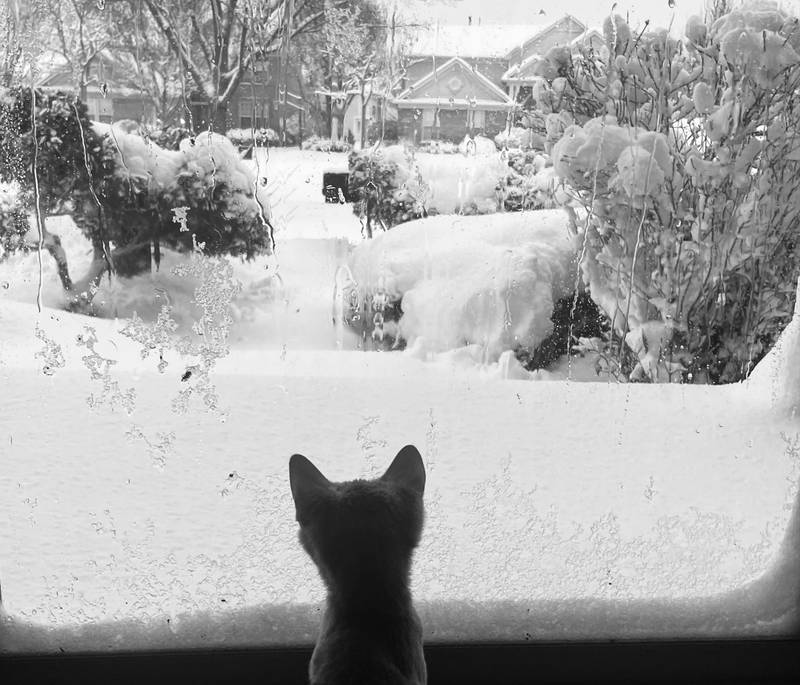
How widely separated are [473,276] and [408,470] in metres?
0.45

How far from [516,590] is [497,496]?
0.18 m

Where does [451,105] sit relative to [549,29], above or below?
below

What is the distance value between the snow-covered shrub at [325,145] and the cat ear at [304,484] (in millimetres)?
549

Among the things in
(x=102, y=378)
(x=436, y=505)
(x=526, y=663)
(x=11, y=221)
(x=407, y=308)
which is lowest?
(x=526, y=663)

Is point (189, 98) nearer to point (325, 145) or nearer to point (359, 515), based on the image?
point (325, 145)

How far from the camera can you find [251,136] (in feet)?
4.15

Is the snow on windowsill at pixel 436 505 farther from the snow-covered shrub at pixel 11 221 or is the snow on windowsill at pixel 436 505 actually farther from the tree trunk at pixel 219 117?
the tree trunk at pixel 219 117

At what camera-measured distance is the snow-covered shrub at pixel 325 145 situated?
127 cm

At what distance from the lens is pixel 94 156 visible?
4.01ft

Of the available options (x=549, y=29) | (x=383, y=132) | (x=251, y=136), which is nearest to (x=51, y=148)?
(x=251, y=136)

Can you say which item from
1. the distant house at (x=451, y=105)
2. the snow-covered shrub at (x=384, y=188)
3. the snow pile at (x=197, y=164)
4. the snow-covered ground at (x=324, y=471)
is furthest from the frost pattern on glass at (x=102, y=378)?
the distant house at (x=451, y=105)

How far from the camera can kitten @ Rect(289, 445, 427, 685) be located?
0.96 metres

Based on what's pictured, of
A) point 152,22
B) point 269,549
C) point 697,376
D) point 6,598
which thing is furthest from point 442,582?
point 152,22

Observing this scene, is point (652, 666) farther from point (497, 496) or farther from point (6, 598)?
point (6, 598)
